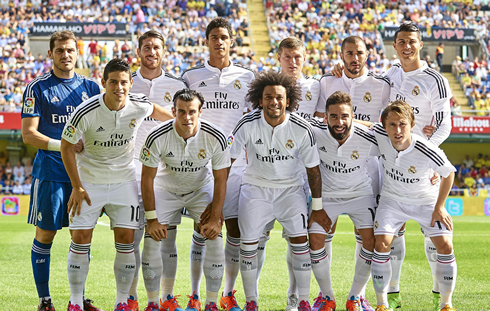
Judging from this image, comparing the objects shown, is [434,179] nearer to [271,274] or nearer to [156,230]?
[156,230]

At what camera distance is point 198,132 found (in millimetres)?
5652

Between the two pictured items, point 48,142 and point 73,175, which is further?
point 48,142

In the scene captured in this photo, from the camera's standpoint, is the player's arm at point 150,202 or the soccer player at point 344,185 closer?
the player's arm at point 150,202

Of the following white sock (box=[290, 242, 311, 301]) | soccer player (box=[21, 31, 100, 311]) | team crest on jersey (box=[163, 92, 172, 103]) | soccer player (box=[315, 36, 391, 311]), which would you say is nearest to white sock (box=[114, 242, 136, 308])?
soccer player (box=[21, 31, 100, 311])

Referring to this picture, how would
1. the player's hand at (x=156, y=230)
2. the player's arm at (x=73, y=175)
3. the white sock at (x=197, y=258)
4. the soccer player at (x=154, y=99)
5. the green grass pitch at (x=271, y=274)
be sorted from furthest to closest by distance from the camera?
the green grass pitch at (x=271, y=274)
the white sock at (x=197, y=258)
the soccer player at (x=154, y=99)
the player's hand at (x=156, y=230)
the player's arm at (x=73, y=175)

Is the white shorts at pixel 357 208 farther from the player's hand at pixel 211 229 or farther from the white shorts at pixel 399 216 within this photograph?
the player's hand at pixel 211 229

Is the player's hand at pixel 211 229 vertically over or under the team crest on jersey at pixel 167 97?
under

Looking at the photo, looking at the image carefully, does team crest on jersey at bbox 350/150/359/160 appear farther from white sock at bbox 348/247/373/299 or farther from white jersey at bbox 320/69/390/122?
white sock at bbox 348/247/373/299

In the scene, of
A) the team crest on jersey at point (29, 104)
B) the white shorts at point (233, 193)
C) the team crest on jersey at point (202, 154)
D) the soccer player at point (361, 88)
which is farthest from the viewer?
the soccer player at point (361, 88)

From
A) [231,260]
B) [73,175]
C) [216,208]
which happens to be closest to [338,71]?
[216,208]

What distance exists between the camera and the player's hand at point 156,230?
5.58m

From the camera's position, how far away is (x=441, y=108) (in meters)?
6.32

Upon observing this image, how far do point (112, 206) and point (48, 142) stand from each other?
3.18 ft

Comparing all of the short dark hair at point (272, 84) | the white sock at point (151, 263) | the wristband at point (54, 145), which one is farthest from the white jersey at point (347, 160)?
the wristband at point (54, 145)
